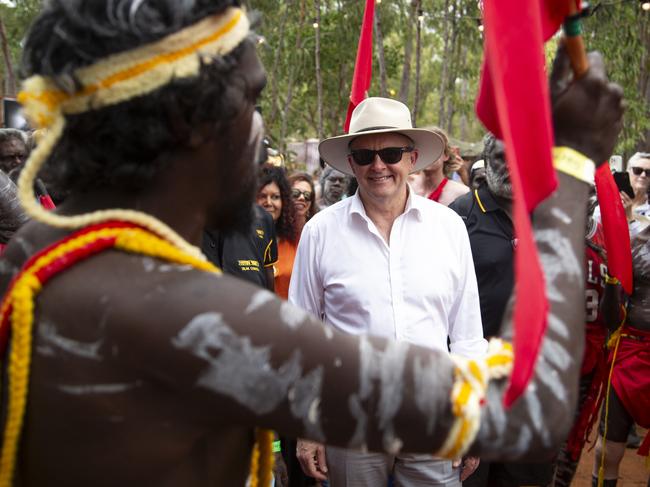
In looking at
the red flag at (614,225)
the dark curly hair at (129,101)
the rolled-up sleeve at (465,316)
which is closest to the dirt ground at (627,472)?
the rolled-up sleeve at (465,316)

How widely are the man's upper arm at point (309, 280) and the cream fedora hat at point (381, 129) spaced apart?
53 cm

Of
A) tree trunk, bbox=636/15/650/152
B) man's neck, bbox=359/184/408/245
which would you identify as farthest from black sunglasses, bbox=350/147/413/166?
tree trunk, bbox=636/15/650/152

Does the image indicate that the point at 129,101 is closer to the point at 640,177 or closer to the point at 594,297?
the point at 594,297

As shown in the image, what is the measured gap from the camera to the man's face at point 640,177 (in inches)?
298

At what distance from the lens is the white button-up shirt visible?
10.6ft

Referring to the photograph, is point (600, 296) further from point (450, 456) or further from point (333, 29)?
point (333, 29)

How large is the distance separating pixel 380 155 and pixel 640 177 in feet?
16.7


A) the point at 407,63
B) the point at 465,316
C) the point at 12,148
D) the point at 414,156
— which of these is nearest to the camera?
the point at 465,316

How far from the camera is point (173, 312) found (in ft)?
3.82

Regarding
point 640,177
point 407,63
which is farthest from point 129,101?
point 407,63

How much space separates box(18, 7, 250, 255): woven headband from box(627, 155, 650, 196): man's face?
7.09m

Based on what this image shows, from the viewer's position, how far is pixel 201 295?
1.18 m

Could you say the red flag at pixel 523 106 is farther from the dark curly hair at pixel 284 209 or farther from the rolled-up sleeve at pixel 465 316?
the dark curly hair at pixel 284 209

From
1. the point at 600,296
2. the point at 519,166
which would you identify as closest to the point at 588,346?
the point at 600,296
